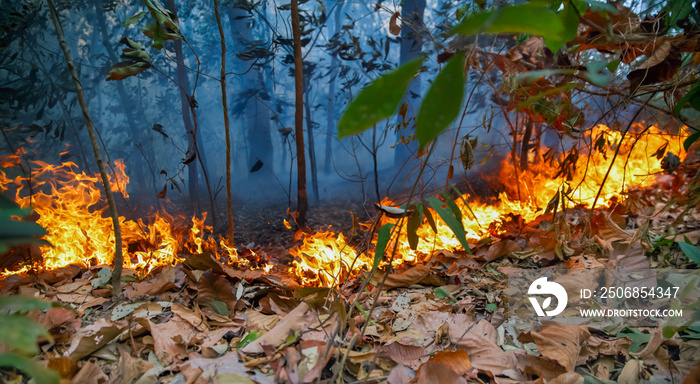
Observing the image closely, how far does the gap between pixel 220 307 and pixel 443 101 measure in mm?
1195

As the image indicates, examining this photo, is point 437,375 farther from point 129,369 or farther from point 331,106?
point 331,106

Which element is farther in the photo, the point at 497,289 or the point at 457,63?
the point at 497,289

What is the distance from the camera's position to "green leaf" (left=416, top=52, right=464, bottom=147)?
369 millimetres

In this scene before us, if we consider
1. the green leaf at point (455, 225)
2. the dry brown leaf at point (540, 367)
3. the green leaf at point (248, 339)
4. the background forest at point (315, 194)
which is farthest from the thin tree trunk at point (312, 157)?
the green leaf at point (455, 225)

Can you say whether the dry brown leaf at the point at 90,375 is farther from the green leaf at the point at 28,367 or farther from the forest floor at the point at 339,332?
the green leaf at the point at 28,367

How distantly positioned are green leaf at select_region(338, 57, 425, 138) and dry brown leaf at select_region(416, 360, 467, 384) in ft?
2.32

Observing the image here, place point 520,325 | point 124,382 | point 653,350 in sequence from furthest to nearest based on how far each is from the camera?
1. point 520,325
2. point 653,350
3. point 124,382

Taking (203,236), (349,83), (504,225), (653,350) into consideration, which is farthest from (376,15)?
(653,350)

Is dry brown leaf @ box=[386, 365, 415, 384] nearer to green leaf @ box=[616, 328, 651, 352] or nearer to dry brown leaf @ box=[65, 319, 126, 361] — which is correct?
green leaf @ box=[616, 328, 651, 352]

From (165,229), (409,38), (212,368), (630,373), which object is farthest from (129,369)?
(409,38)

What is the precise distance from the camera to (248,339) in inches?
42.9

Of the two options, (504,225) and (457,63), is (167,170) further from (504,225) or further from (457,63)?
(457,63)

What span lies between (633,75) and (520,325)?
988 millimetres

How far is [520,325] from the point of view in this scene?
1197 millimetres
